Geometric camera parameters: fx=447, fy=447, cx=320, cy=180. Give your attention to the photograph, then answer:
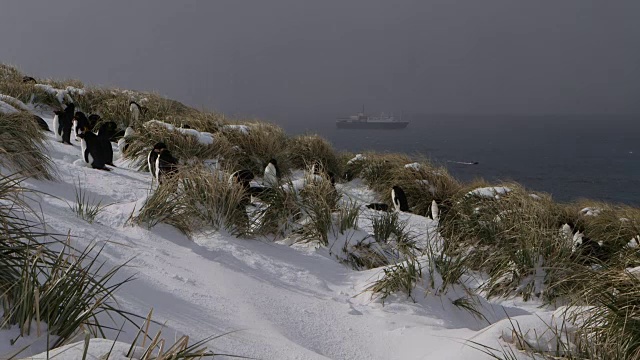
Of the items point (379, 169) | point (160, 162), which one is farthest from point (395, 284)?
point (379, 169)

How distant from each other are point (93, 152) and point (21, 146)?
1.71 meters

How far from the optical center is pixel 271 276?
3.41m

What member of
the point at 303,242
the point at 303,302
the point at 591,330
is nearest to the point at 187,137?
the point at 303,242

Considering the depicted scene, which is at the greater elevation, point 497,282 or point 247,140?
point 247,140

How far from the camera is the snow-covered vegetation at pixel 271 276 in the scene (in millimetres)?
1696

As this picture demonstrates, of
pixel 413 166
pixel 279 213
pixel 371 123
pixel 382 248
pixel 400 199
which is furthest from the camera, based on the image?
pixel 371 123

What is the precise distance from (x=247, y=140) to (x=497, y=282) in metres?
5.86

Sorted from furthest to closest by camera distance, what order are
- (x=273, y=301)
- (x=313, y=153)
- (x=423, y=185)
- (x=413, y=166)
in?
(x=313, y=153), (x=413, y=166), (x=423, y=185), (x=273, y=301)

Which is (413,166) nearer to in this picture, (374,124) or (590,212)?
(590,212)

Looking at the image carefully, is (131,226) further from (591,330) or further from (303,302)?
(591,330)

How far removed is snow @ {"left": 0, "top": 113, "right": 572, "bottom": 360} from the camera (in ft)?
7.07

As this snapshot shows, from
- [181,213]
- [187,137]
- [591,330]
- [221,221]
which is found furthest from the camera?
[187,137]

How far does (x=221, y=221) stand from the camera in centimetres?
417

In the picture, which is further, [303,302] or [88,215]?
[88,215]
